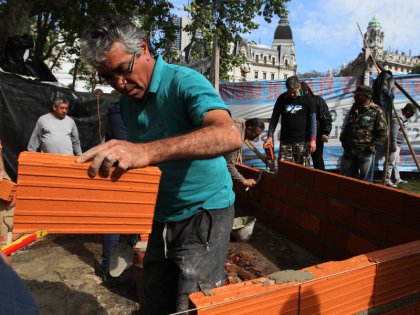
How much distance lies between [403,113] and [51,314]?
7575 millimetres

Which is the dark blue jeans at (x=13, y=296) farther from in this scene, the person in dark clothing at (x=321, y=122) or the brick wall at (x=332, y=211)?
the person in dark clothing at (x=321, y=122)

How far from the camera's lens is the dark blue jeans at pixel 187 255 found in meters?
1.72

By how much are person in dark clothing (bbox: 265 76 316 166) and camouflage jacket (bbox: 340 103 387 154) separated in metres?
0.63

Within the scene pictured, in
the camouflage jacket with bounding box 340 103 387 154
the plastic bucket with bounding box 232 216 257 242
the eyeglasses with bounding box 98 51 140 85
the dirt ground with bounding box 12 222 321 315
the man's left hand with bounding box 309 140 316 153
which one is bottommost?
the dirt ground with bounding box 12 222 321 315

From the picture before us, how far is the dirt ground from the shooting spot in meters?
3.29

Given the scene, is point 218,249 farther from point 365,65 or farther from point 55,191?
point 365,65

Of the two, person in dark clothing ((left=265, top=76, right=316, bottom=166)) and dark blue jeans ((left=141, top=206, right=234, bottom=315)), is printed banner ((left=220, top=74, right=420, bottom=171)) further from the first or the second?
dark blue jeans ((left=141, top=206, right=234, bottom=315))

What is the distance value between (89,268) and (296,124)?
3.70m

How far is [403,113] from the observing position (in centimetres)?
770

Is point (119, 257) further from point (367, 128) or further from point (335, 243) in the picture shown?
point (367, 128)

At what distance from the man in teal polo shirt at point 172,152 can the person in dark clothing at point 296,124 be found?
3937mm

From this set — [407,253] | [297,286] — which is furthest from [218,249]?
[407,253]

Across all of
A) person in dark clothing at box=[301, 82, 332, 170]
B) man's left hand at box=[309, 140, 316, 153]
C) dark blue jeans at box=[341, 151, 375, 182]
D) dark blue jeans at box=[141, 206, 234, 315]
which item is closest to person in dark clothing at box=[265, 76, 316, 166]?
man's left hand at box=[309, 140, 316, 153]

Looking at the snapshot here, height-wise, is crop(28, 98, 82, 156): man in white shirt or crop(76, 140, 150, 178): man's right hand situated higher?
crop(76, 140, 150, 178): man's right hand
